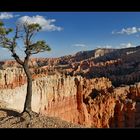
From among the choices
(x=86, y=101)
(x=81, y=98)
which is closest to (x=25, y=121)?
(x=81, y=98)

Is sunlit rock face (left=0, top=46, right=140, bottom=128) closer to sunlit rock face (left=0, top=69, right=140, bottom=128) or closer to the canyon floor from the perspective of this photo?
sunlit rock face (left=0, top=69, right=140, bottom=128)

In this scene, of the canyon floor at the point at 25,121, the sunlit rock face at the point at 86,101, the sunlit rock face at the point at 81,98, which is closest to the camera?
the canyon floor at the point at 25,121

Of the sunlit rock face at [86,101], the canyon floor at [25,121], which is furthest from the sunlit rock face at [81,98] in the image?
the canyon floor at [25,121]

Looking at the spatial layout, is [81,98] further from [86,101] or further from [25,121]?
[25,121]

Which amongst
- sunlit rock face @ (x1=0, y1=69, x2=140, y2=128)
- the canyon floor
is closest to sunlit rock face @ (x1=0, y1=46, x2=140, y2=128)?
sunlit rock face @ (x1=0, y1=69, x2=140, y2=128)

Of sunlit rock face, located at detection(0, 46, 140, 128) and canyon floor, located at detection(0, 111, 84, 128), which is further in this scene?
sunlit rock face, located at detection(0, 46, 140, 128)

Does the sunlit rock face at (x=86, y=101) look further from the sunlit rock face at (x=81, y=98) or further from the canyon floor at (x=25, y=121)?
the canyon floor at (x=25, y=121)

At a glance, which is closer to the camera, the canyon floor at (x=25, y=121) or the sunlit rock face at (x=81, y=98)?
the canyon floor at (x=25, y=121)

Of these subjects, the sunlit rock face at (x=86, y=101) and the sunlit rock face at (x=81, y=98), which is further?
the sunlit rock face at (x=86, y=101)

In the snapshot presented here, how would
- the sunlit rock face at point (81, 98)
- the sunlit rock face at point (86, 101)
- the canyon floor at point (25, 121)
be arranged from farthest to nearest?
the sunlit rock face at point (86, 101) → the sunlit rock face at point (81, 98) → the canyon floor at point (25, 121)

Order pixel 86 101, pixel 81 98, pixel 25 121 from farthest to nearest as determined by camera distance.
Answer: pixel 86 101 < pixel 81 98 < pixel 25 121

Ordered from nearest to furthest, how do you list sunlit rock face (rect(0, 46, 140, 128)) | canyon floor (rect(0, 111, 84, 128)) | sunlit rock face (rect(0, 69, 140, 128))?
canyon floor (rect(0, 111, 84, 128)) → sunlit rock face (rect(0, 46, 140, 128)) → sunlit rock face (rect(0, 69, 140, 128))
